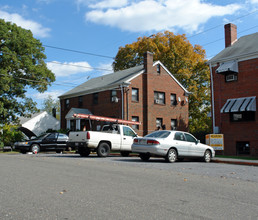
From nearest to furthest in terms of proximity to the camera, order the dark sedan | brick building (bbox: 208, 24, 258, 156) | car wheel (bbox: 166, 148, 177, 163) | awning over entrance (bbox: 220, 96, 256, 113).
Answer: car wheel (bbox: 166, 148, 177, 163)
awning over entrance (bbox: 220, 96, 256, 113)
brick building (bbox: 208, 24, 258, 156)
the dark sedan

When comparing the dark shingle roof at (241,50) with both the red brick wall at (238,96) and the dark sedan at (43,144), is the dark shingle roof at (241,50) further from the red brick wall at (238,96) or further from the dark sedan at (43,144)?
the dark sedan at (43,144)

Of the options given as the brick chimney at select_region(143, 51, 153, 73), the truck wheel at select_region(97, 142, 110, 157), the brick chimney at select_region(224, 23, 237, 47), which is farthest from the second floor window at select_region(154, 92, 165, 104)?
the truck wheel at select_region(97, 142, 110, 157)

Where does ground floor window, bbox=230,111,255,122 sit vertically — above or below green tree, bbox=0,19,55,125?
below

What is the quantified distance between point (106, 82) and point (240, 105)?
716 inches

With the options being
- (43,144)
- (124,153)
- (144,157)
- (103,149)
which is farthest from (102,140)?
(43,144)

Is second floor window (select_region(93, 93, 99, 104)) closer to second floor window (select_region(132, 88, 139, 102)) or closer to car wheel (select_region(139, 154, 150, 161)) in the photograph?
second floor window (select_region(132, 88, 139, 102))

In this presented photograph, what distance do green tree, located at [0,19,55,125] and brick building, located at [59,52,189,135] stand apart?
566 cm

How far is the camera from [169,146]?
14906 millimetres

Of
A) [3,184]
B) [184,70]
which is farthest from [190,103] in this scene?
[3,184]

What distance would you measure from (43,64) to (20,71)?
9.45 feet

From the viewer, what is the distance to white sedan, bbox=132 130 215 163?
14.7 m

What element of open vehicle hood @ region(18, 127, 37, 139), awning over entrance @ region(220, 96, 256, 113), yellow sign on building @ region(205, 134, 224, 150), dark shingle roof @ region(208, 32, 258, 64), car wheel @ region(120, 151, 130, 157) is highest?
dark shingle roof @ region(208, 32, 258, 64)

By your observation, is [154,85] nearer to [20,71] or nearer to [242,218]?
[20,71]

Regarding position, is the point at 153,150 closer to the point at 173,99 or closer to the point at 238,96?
the point at 238,96
